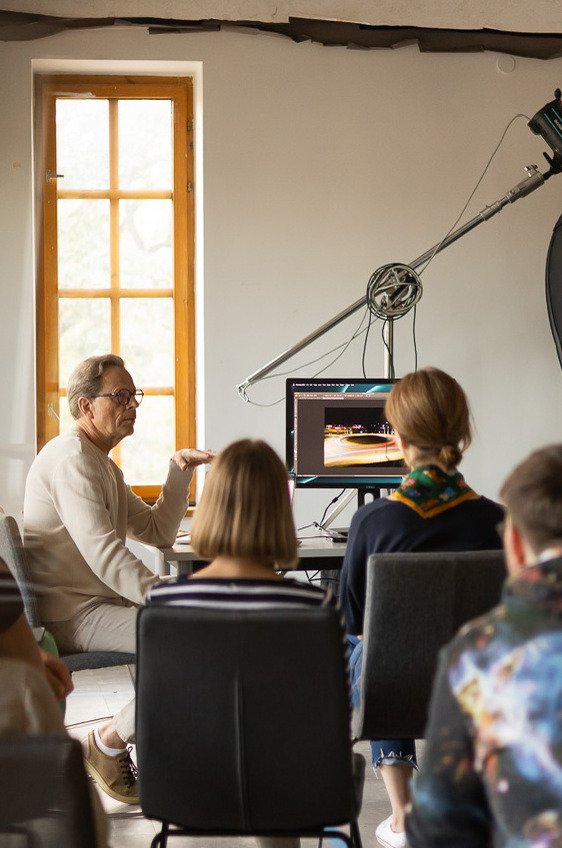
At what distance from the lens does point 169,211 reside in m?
4.78

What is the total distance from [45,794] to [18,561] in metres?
1.66

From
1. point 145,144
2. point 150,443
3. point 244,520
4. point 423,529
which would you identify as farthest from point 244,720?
point 145,144

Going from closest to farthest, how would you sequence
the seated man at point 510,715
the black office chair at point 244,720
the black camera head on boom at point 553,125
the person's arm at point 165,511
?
1. the seated man at point 510,715
2. the black office chair at point 244,720
3. the person's arm at point 165,511
4. the black camera head on boom at point 553,125

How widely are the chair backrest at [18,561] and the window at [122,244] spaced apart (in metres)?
2.06

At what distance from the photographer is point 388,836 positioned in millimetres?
2541

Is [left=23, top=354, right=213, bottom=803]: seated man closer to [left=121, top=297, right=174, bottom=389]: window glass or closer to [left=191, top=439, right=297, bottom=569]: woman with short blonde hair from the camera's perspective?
[left=191, top=439, right=297, bottom=569]: woman with short blonde hair

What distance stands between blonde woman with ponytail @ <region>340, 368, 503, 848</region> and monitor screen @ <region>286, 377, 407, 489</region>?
3.36 ft

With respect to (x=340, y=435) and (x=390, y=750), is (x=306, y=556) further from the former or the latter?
(x=390, y=750)

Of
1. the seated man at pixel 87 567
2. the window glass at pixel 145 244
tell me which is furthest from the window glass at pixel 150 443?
the seated man at pixel 87 567

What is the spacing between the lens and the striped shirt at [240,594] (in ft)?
5.36

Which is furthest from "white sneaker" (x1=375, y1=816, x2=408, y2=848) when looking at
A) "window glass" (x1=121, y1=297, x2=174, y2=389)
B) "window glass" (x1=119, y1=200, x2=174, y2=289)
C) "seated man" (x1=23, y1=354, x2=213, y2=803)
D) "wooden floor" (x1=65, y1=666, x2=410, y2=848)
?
"window glass" (x1=119, y1=200, x2=174, y2=289)

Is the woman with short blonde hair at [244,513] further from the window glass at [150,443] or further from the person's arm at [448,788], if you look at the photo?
the window glass at [150,443]

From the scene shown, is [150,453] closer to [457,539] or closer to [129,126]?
[129,126]

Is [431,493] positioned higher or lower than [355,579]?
higher
